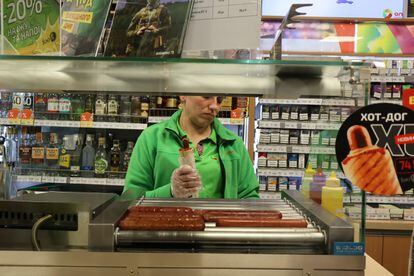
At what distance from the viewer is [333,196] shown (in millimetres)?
1032

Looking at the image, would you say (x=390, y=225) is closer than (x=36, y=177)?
No

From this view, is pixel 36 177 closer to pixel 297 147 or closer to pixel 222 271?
pixel 297 147

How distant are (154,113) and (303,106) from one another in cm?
142

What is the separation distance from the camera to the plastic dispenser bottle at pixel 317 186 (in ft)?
3.69

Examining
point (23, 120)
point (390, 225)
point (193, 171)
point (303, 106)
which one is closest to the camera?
point (193, 171)

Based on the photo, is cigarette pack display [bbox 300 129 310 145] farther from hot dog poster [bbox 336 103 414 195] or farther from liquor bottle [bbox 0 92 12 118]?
hot dog poster [bbox 336 103 414 195]

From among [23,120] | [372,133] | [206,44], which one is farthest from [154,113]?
[372,133]

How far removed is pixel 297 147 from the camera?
3723 millimetres

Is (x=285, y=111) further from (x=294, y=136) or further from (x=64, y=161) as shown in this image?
(x=64, y=161)

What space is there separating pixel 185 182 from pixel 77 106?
2126 mm

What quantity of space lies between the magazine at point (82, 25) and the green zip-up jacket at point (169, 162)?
98 cm

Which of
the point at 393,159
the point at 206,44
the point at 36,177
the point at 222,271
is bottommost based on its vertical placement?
the point at 36,177

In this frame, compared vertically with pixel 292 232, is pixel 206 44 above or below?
above

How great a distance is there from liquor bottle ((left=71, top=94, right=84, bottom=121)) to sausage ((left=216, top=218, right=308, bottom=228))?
263 cm
